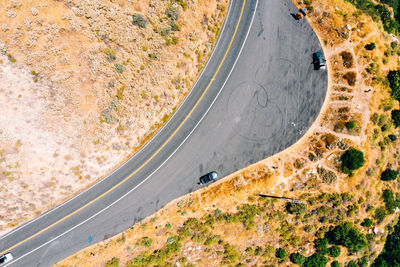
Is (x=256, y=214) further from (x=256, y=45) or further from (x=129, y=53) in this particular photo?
(x=129, y=53)

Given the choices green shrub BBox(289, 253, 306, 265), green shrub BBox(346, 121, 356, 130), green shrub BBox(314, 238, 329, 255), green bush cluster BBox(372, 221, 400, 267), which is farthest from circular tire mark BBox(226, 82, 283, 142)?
green bush cluster BBox(372, 221, 400, 267)

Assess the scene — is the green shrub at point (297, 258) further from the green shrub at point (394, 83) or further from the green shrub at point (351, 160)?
the green shrub at point (394, 83)

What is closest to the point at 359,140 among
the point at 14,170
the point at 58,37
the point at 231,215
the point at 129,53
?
the point at 231,215

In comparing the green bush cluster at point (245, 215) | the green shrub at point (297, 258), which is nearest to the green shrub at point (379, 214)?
the green shrub at point (297, 258)

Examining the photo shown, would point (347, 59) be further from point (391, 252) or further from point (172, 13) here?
point (391, 252)

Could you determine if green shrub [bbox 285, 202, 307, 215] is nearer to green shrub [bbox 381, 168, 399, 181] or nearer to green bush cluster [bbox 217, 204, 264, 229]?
green bush cluster [bbox 217, 204, 264, 229]

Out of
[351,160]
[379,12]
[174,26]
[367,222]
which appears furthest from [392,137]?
[174,26]

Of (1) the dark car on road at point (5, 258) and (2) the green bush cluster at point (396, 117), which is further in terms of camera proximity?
(2) the green bush cluster at point (396, 117)
